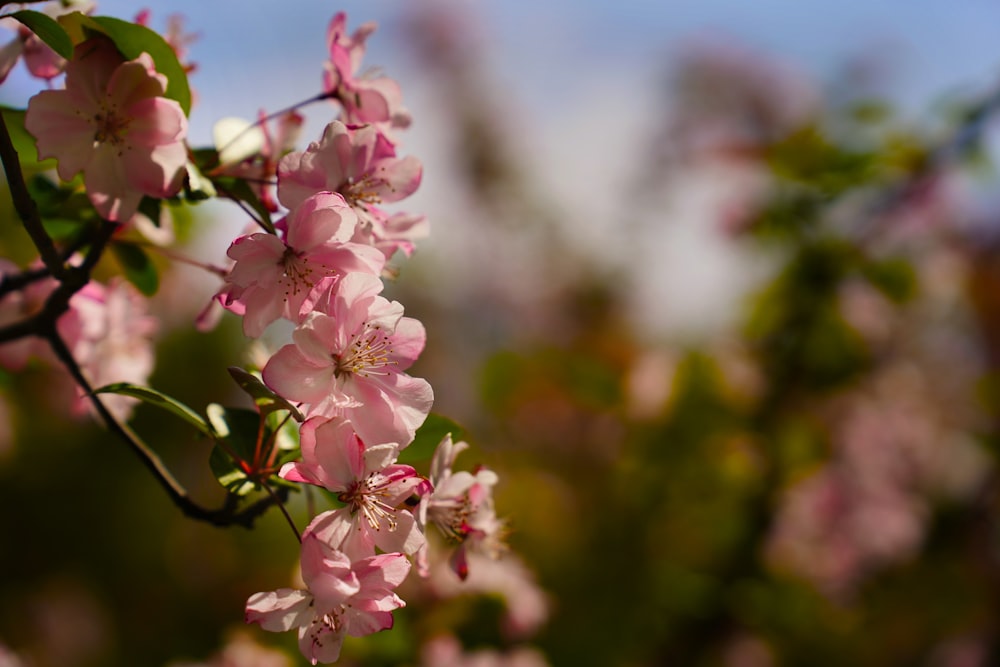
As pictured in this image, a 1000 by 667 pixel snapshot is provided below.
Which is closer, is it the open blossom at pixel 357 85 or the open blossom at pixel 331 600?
the open blossom at pixel 331 600

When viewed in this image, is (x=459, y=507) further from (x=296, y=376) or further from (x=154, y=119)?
(x=154, y=119)

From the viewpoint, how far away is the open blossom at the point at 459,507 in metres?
0.54

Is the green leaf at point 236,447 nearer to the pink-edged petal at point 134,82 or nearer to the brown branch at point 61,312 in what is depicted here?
the brown branch at point 61,312

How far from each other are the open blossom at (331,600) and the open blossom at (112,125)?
257 mm

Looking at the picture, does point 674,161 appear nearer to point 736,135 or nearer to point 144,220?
point 736,135

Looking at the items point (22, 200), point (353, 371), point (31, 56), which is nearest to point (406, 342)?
point (353, 371)

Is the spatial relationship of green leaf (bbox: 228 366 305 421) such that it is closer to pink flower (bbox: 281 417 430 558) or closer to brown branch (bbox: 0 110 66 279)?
pink flower (bbox: 281 417 430 558)

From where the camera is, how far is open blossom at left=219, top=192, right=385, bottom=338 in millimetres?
494

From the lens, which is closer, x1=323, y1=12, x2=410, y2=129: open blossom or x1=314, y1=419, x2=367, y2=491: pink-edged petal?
Result: x1=314, y1=419, x2=367, y2=491: pink-edged petal

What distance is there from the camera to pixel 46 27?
20.0 inches

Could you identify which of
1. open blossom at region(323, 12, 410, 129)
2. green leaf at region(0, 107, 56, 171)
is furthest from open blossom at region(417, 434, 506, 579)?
green leaf at region(0, 107, 56, 171)

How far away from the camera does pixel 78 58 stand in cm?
54

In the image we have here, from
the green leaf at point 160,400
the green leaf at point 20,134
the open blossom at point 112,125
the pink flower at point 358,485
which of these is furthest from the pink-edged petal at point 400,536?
the green leaf at point 20,134

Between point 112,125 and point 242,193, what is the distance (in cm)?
9
